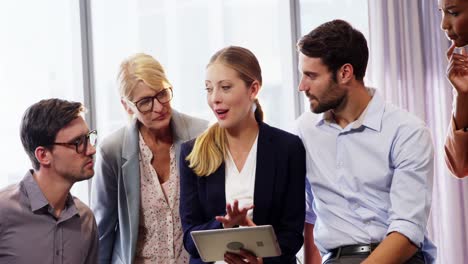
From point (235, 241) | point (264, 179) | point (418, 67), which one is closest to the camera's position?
point (235, 241)

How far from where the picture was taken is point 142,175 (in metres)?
3.42

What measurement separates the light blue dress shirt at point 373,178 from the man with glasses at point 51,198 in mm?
907

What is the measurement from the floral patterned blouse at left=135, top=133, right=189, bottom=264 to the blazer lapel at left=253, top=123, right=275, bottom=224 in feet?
2.06

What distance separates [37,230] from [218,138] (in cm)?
76

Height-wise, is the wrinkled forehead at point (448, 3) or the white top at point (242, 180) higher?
the wrinkled forehead at point (448, 3)

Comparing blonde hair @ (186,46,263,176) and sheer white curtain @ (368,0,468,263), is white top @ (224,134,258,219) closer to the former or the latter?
blonde hair @ (186,46,263,176)

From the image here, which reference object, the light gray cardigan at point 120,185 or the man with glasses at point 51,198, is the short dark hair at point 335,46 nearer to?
the light gray cardigan at point 120,185

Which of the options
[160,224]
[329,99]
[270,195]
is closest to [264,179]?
[270,195]

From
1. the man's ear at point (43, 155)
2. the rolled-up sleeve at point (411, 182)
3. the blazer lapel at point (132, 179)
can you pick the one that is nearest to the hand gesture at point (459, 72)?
the rolled-up sleeve at point (411, 182)

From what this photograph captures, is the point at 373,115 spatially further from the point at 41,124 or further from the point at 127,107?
the point at 41,124

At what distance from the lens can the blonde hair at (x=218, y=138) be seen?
113 inches

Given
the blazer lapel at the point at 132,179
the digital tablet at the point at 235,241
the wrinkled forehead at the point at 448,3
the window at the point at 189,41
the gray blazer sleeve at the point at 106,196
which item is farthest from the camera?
the window at the point at 189,41

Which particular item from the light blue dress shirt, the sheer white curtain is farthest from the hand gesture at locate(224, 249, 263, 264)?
the sheer white curtain

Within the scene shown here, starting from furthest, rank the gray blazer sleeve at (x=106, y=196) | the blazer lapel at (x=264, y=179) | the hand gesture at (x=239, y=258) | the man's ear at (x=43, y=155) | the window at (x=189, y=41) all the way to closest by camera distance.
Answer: the window at (x=189, y=41)
the gray blazer sleeve at (x=106, y=196)
the man's ear at (x=43, y=155)
the blazer lapel at (x=264, y=179)
the hand gesture at (x=239, y=258)
